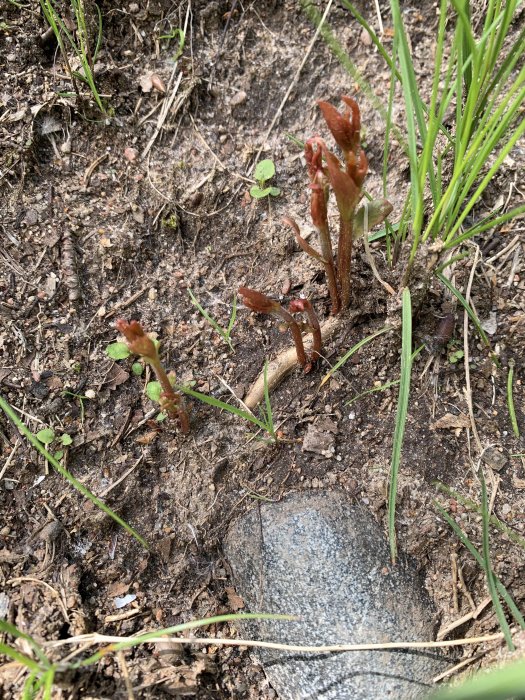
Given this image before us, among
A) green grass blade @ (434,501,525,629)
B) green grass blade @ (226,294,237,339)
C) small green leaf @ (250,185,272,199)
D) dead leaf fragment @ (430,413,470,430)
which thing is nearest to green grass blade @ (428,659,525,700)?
green grass blade @ (434,501,525,629)

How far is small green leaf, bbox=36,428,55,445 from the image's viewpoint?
1.70 metres

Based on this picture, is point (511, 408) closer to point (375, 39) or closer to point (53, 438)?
point (375, 39)

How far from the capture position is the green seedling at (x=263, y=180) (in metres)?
1.99

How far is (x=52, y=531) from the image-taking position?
1625mm

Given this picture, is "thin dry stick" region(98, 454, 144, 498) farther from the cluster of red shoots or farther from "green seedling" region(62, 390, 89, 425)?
the cluster of red shoots

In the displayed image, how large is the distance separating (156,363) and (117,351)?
0.38 meters

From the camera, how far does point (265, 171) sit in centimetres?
201

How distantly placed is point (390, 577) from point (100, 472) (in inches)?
38.5

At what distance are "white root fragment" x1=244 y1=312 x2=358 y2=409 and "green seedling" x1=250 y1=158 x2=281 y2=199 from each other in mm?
562

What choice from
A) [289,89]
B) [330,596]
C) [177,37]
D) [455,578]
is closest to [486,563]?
[455,578]

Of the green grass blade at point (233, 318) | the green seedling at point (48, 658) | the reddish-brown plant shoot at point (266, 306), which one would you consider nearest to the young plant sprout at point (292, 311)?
the reddish-brown plant shoot at point (266, 306)

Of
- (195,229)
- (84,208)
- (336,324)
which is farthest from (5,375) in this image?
(336,324)

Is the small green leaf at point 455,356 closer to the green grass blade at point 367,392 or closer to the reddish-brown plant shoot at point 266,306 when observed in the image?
the green grass blade at point 367,392

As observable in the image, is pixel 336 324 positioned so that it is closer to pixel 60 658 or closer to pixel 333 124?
pixel 333 124
